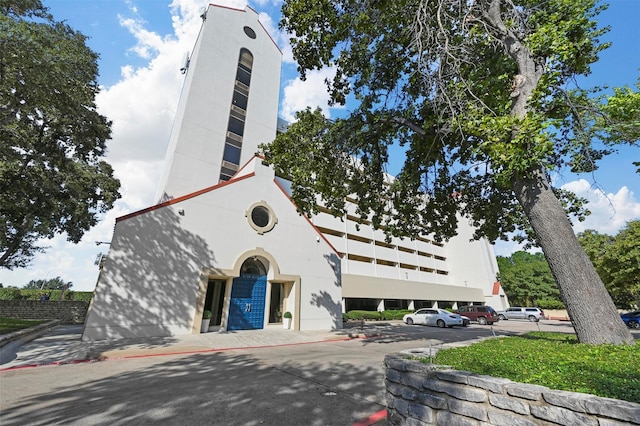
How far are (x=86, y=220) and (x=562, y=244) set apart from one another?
22618 millimetres

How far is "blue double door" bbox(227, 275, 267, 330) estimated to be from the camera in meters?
15.0

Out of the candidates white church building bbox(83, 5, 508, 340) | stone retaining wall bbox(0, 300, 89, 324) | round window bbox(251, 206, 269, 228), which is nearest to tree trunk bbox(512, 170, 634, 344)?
white church building bbox(83, 5, 508, 340)

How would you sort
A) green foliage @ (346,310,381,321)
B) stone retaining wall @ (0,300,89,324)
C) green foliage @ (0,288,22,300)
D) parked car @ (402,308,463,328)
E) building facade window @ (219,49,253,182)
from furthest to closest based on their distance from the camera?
green foliage @ (0,288,22,300), building facade window @ (219,49,253,182), green foliage @ (346,310,381,321), stone retaining wall @ (0,300,89,324), parked car @ (402,308,463,328)

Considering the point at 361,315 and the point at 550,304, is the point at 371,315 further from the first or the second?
the point at 550,304

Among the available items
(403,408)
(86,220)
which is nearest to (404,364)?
(403,408)

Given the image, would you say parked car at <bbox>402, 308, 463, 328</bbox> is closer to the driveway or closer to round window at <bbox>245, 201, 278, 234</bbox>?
round window at <bbox>245, 201, 278, 234</bbox>

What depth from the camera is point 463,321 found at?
24484mm

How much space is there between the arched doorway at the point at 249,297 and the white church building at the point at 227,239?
0.19 feet

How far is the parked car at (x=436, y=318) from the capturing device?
23.5m

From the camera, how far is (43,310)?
2486 cm

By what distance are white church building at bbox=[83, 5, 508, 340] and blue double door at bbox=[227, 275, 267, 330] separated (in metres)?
0.06

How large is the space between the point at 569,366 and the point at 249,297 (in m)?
14.3

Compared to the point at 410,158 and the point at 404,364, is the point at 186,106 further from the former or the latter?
the point at 404,364

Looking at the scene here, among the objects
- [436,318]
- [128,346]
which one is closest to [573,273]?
[128,346]
